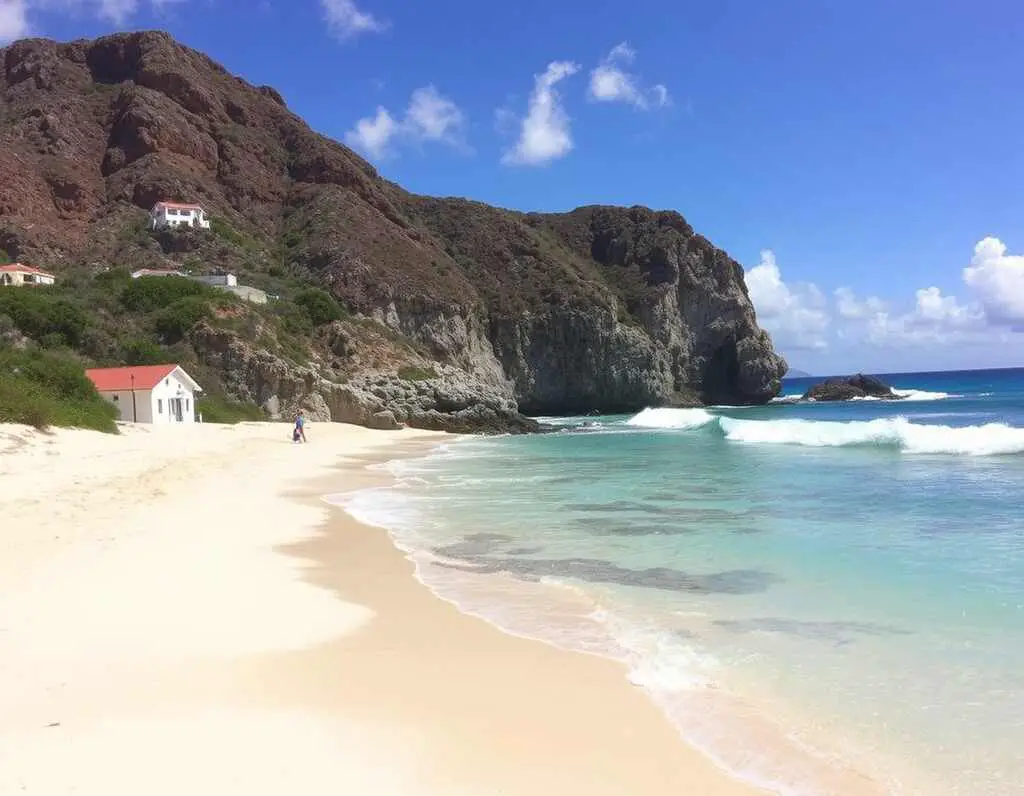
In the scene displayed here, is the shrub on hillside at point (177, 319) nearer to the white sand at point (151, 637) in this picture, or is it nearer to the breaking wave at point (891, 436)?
the white sand at point (151, 637)

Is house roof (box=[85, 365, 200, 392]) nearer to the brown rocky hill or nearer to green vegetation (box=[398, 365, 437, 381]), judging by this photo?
the brown rocky hill

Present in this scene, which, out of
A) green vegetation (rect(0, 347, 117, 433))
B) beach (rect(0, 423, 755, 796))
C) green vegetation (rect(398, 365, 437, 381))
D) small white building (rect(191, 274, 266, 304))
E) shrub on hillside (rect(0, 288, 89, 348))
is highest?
small white building (rect(191, 274, 266, 304))

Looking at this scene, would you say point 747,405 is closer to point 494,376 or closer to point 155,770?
Answer: point 494,376

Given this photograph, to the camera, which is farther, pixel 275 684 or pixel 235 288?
pixel 235 288

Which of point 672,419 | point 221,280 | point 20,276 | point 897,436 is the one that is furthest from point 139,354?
point 672,419

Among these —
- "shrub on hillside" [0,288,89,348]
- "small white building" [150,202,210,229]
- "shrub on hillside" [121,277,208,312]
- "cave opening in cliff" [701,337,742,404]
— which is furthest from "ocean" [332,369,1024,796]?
"cave opening in cliff" [701,337,742,404]

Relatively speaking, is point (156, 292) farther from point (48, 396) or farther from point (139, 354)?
point (48, 396)

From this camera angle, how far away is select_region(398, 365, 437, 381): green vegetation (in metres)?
46.8

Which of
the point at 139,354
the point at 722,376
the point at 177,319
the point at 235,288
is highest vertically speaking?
the point at 235,288

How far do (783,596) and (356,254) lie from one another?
191 ft

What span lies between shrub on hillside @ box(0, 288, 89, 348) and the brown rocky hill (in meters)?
5.76

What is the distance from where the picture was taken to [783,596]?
8203 mm

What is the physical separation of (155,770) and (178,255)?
2279 inches

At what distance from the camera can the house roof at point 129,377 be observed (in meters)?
29.7
